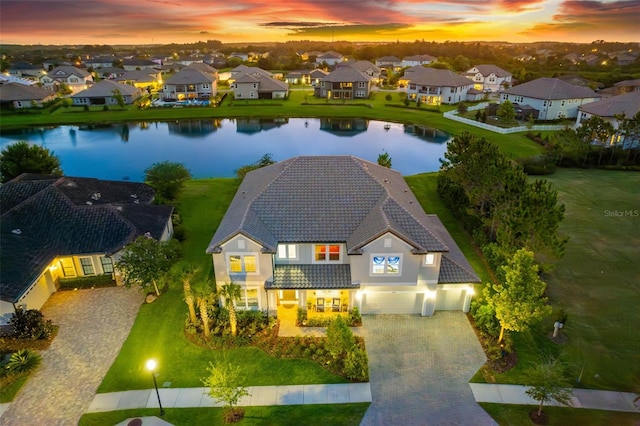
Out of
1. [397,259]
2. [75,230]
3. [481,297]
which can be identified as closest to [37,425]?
[75,230]

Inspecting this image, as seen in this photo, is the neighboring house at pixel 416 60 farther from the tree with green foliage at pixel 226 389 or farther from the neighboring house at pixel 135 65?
the tree with green foliage at pixel 226 389

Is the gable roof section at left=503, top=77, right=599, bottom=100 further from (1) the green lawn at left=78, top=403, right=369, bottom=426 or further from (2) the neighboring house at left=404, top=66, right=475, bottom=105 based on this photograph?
(1) the green lawn at left=78, top=403, right=369, bottom=426

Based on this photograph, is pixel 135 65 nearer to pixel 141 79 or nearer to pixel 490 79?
pixel 141 79

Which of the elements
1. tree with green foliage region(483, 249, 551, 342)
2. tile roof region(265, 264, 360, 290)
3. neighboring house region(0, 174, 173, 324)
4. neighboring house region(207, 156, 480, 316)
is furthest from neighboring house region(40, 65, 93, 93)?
tree with green foliage region(483, 249, 551, 342)

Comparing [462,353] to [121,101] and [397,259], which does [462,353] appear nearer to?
[397,259]

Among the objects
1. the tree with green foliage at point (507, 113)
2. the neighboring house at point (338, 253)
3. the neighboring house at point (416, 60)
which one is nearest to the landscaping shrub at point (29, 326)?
the neighboring house at point (338, 253)

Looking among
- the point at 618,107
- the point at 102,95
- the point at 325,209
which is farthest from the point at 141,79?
the point at 618,107
